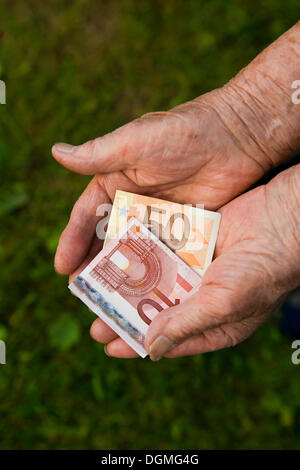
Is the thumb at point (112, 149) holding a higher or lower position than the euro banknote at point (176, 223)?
higher

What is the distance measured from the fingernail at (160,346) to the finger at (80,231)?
61 cm

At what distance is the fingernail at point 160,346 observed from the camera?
200cm

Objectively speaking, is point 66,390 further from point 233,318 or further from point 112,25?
point 112,25

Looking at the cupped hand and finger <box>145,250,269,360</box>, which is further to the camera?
the cupped hand

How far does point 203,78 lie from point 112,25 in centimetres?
80

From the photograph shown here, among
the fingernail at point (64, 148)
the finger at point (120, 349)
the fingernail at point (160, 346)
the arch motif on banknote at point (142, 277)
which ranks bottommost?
the finger at point (120, 349)

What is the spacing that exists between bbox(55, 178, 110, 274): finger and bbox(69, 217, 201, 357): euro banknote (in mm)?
89

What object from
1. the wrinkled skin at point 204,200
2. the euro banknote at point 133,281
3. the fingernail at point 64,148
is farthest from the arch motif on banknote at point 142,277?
the fingernail at point 64,148

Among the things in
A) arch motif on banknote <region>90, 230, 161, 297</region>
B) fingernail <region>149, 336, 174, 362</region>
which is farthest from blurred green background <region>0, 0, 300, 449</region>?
fingernail <region>149, 336, 174, 362</region>

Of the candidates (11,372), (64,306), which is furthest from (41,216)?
(11,372)

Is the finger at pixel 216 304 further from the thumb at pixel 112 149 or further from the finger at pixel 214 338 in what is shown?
the thumb at pixel 112 149

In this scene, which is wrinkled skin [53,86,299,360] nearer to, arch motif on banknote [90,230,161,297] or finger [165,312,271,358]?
finger [165,312,271,358]

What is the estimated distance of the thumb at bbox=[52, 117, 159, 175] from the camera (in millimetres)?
2113
